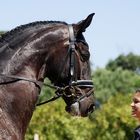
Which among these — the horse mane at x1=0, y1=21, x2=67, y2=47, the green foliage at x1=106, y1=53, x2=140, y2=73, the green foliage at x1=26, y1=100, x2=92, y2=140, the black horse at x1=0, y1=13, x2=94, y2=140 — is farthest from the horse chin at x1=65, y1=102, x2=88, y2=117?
the green foliage at x1=106, y1=53, x2=140, y2=73

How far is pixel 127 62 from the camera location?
81500 mm

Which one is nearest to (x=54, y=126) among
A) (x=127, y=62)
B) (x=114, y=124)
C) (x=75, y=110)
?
(x=114, y=124)

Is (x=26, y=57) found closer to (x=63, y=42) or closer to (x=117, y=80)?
(x=63, y=42)

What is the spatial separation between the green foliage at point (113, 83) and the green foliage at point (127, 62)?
1714 centimetres

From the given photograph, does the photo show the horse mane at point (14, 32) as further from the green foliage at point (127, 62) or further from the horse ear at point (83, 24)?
the green foliage at point (127, 62)

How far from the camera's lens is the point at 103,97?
58719 mm

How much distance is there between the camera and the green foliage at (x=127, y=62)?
80.3 meters

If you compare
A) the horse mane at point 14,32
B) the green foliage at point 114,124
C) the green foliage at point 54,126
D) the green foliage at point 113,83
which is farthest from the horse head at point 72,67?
the green foliage at point 113,83

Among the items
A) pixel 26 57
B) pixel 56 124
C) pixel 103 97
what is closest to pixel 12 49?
pixel 26 57

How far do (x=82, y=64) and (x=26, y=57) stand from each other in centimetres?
56

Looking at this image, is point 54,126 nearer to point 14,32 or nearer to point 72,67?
point 72,67

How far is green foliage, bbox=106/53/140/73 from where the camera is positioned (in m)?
80.3

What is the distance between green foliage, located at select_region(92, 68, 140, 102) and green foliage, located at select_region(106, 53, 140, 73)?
675 inches

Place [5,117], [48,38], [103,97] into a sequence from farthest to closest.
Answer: [103,97] → [48,38] → [5,117]
